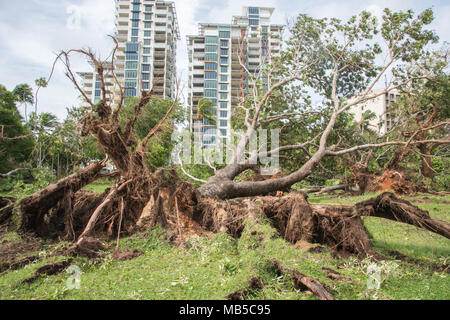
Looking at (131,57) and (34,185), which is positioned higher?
(131,57)

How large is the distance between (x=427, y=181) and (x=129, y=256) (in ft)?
40.6

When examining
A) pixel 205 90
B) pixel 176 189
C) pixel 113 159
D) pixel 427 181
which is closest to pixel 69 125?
pixel 113 159

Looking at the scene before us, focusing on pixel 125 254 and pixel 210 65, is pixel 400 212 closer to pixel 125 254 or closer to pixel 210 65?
pixel 125 254

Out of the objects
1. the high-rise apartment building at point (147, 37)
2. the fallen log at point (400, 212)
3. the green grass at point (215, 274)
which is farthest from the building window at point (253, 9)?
the green grass at point (215, 274)

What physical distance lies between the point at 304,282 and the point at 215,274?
106cm

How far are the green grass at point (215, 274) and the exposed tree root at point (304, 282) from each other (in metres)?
0.08

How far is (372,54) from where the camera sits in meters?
10.2

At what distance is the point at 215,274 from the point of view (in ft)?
12.7

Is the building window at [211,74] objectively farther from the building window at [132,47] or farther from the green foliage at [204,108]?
the green foliage at [204,108]

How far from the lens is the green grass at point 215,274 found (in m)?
3.31

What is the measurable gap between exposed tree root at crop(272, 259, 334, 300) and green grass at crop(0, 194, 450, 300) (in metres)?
0.08

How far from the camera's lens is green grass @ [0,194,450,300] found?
331 centimetres
